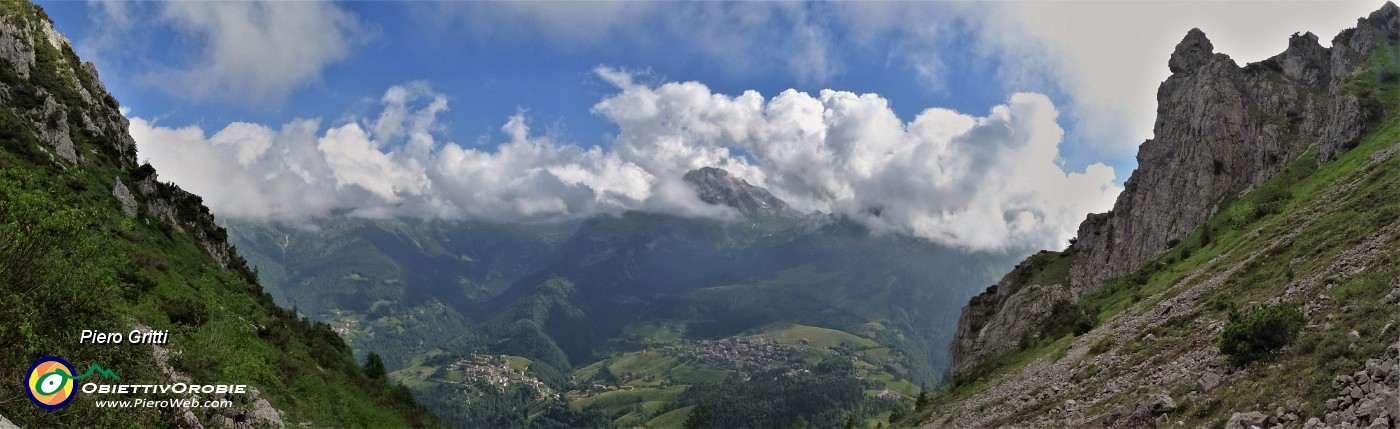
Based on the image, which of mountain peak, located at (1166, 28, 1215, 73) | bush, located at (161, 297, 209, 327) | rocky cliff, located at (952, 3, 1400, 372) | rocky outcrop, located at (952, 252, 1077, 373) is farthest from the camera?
mountain peak, located at (1166, 28, 1215, 73)

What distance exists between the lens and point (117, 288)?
25.2m

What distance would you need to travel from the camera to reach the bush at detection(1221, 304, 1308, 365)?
27.6 meters

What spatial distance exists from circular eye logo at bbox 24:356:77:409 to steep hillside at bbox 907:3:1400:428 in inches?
1422

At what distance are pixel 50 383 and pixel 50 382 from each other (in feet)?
0.10

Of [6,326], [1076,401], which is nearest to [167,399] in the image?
[6,326]

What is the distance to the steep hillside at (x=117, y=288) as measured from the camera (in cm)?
1894

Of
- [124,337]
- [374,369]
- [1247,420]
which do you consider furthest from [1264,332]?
[374,369]

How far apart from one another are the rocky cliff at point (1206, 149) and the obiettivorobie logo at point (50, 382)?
394 ft

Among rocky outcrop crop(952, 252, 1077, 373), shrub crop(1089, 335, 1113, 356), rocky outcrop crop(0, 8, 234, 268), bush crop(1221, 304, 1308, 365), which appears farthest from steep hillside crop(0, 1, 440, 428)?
rocky outcrop crop(952, 252, 1077, 373)

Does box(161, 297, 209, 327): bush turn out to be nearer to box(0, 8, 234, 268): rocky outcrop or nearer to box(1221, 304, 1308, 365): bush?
box(0, 8, 234, 268): rocky outcrop

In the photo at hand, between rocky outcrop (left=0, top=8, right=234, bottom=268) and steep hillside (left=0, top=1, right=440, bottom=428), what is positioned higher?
rocky outcrop (left=0, top=8, right=234, bottom=268)

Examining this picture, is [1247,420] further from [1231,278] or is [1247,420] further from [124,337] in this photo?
[124,337]

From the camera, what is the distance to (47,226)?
19094 mm

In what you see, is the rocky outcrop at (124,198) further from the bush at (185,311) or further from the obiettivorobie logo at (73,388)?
the obiettivorobie logo at (73,388)
